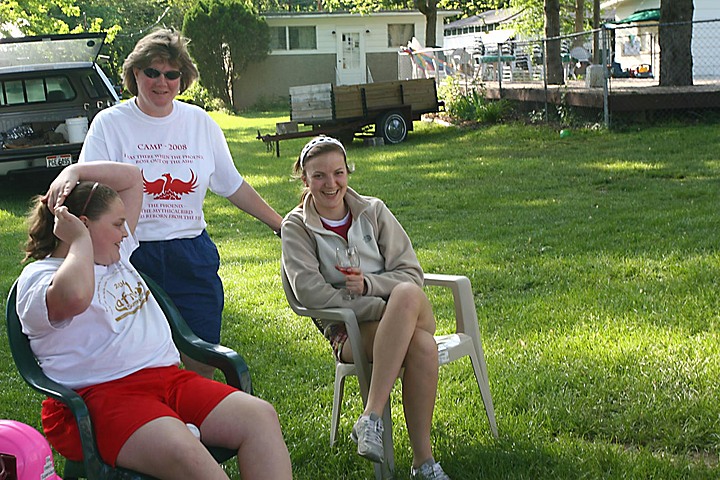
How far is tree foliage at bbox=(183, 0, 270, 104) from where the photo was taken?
32281 millimetres

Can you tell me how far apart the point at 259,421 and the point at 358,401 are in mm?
1608

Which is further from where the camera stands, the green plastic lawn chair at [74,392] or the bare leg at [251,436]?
the bare leg at [251,436]

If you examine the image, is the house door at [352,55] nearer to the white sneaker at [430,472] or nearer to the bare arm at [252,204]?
the bare arm at [252,204]

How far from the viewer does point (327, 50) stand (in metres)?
35.5

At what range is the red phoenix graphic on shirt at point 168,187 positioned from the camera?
11.9 feet

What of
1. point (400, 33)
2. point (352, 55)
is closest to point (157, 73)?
point (352, 55)

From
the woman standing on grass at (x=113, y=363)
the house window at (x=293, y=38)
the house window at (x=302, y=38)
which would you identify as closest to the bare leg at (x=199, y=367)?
the woman standing on grass at (x=113, y=363)

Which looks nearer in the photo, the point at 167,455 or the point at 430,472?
the point at 167,455

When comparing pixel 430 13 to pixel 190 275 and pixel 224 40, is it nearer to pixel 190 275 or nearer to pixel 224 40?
pixel 224 40

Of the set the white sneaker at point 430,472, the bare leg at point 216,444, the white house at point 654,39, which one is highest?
the white house at point 654,39

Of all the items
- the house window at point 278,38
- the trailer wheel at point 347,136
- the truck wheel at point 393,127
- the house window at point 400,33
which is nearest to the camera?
the truck wheel at point 393,127

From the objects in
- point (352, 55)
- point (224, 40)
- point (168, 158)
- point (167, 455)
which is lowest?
point (167, 455)

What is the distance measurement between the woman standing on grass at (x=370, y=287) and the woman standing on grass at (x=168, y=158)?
0.39 metres

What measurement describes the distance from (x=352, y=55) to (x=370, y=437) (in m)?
33.4
